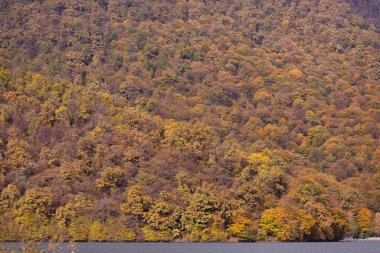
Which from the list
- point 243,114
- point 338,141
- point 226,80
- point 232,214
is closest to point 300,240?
point 232,214

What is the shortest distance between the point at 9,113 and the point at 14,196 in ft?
105

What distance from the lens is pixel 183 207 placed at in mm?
102875

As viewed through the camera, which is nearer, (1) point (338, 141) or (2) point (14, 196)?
(2) point (14, 196)

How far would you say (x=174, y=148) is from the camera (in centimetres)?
12462

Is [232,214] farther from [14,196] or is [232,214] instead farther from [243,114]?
[243,114]

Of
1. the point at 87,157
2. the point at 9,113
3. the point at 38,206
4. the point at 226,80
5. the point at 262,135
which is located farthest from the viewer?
the point at 226,80

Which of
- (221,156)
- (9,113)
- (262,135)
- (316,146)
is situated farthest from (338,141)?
(9,113)

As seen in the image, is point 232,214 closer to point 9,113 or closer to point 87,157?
point 87,157

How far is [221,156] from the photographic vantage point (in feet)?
398

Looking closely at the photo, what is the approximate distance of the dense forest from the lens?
3984 inches

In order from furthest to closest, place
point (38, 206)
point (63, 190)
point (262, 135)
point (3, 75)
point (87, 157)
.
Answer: point (262, 135), point (3, 75), point (87, 157), point (63, 190), point (38, 206)

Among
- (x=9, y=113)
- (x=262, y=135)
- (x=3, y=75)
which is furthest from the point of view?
(x=262, y=135)

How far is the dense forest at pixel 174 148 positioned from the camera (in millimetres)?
101188

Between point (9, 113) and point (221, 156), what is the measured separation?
38.7 meters
